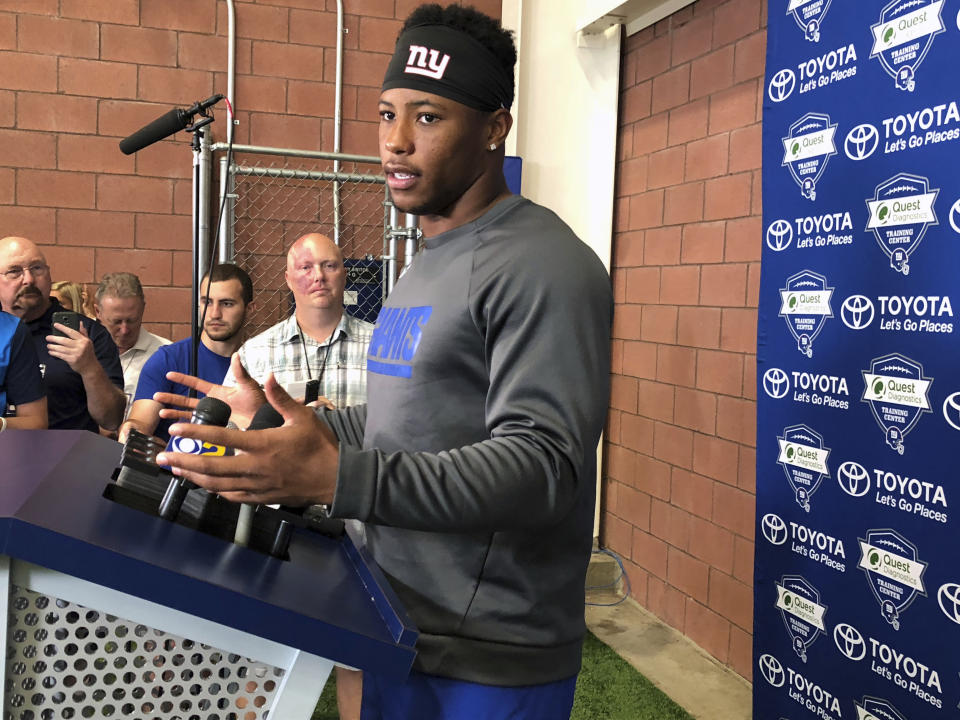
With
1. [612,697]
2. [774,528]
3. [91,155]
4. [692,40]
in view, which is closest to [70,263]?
[91,155]

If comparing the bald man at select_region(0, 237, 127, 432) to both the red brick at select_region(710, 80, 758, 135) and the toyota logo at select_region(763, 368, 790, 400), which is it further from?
the red brick at select_region(710, 80, 758, 135)

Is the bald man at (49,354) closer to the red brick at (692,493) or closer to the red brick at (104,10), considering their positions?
the red brick at (104,10)

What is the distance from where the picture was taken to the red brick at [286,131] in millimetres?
4320

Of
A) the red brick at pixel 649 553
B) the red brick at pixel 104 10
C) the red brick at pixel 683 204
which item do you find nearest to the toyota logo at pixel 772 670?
the red brick at pixel 649 553

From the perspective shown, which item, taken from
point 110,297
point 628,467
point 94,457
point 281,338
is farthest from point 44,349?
point 628,467

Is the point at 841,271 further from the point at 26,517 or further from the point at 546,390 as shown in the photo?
the point at 26,517

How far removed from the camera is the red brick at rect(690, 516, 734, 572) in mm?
3293

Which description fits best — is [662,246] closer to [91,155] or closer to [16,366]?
[16,366]

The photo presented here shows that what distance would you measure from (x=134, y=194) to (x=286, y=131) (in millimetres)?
802

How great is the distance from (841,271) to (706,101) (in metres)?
1.45

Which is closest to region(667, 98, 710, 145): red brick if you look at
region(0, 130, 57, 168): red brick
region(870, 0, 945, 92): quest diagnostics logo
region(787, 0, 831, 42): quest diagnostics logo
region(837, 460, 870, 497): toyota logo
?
region(787, 0, 831, 42): quest diagnostics logo

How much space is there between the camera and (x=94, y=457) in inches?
46.9

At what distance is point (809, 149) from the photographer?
2377 mm

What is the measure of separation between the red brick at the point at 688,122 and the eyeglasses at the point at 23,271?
2.58m
